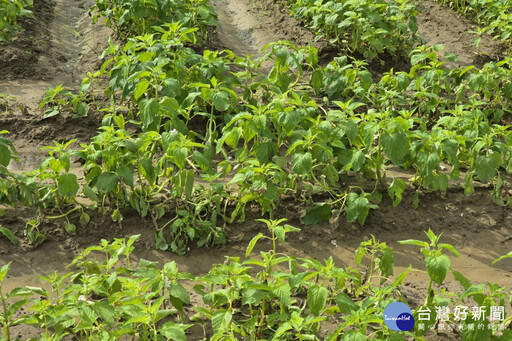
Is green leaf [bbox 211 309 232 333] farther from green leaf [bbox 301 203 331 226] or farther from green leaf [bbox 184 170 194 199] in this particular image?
green leaf [bbox 301 203 331 226]

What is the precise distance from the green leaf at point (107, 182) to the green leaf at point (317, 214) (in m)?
1.44

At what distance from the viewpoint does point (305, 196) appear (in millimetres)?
5141

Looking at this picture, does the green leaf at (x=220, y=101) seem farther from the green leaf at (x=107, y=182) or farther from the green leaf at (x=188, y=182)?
the green leaf at (x=107, y=182)

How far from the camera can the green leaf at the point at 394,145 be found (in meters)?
4.76

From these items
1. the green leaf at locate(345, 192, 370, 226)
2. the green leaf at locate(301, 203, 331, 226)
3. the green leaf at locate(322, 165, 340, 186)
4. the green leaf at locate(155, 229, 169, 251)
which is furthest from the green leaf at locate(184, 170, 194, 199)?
the green leaf at locate(345, 192, 370, 226)

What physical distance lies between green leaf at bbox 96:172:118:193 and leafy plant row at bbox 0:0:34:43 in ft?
11.0

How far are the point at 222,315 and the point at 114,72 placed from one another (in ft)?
10.3

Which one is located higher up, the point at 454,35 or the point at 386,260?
the point at 454,35

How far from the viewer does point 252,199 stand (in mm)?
4809

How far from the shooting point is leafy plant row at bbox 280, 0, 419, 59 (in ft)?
22.9

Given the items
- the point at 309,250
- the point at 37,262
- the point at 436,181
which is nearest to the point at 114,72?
the point at 37,262

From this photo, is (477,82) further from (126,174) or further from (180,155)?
(126,174)

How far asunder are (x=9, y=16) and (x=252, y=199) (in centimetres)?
422

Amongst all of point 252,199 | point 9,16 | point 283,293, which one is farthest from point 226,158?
point 9,16
